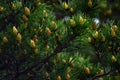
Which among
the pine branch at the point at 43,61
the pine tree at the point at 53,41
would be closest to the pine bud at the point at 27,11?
the pine tree at the point at 53,41

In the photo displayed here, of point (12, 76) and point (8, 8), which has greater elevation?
point (8, 8)

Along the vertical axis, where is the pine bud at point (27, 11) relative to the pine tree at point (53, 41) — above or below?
above

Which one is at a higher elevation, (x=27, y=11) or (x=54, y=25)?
(x=27, y=11)

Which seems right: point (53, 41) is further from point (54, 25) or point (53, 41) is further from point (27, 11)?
point (27, 11)

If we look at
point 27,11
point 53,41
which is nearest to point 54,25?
point 53,41

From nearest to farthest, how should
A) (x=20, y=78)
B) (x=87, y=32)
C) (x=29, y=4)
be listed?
1. (x=87, y=32)
2. (x=29, y=4)
3. (x=20, y=78)

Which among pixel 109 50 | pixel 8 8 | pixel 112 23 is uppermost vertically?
pixel 8 8

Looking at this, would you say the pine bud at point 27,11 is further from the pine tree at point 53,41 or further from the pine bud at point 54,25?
the pine bud at point 54,25

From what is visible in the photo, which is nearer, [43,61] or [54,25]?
[54,25]

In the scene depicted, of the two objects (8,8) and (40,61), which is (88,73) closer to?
(40,61)

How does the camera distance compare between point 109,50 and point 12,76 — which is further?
point 12,76

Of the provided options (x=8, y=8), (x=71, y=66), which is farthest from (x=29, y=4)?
(x=71, y=66)
